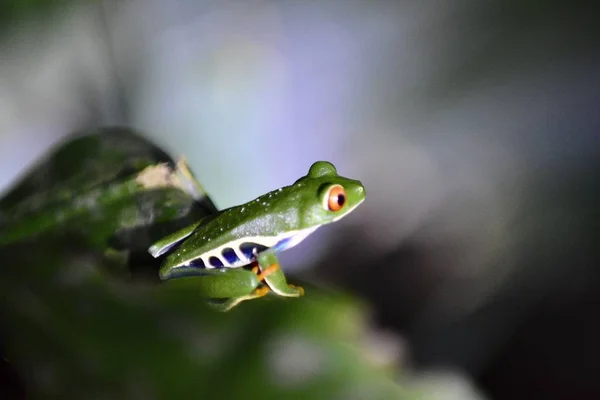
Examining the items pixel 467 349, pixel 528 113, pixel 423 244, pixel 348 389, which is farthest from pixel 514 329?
pixel 348 389

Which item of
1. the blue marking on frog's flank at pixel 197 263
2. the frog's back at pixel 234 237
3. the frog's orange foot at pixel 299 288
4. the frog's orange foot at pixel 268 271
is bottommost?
the frog's orange foot at pixel 299 288

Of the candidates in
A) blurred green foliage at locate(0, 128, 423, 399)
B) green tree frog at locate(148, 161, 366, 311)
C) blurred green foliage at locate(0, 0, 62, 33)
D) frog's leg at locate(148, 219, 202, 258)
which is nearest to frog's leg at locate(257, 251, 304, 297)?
green tree frog at locate(148, 161, 366, 311)

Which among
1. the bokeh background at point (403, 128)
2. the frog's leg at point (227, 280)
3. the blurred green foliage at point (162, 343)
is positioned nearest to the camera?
the blurred green foliage at point (162, 343)

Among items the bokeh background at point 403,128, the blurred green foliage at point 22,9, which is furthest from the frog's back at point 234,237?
the blurred green foliage at point 22,9

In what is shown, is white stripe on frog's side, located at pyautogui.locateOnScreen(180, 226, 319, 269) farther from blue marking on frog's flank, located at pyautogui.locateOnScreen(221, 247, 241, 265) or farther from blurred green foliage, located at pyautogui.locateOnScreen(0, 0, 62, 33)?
blurred green foliage, located at pyautogui.locateOnScreen(0, 0, 62, 33)

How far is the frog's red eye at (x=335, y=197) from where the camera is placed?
2.13 feet

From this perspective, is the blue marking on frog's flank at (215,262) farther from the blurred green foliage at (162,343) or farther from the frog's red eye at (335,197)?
the blurred green foliage at (162,343)

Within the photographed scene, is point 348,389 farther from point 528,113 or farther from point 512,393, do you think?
point 528,113

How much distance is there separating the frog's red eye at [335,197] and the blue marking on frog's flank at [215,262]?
167 millimetres

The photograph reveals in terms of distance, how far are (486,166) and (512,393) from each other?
1.48 ft

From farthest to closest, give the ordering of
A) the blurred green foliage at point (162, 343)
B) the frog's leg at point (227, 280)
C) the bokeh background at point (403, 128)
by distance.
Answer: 1. the bokeh background at point (403, 128)
2. the frog's leg at point (227, 280)
3. the blurred green foliage at point (162, 343)

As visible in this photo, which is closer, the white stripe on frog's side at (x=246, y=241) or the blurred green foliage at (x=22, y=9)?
the white stripe on frog's side at (x=246, y=241)

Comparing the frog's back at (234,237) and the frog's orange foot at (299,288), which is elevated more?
the frog's back at (234,237)

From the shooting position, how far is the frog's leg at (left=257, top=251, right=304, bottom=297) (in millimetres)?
655
